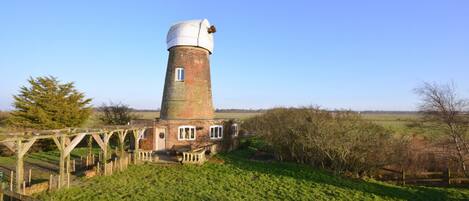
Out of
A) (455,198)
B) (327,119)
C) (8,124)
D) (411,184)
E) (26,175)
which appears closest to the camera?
(455,198)

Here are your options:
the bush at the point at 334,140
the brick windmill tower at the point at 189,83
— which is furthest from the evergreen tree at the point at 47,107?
the bush at the point at 334,140

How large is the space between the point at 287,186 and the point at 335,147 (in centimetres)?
409

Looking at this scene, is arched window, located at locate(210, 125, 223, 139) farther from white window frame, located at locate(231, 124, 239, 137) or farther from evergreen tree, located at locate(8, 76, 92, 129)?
evergreen tree, located at locate(8, 76, 92, 129)

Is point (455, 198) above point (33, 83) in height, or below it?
below

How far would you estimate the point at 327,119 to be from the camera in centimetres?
1709

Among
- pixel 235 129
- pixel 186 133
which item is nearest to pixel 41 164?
pixel 186 133

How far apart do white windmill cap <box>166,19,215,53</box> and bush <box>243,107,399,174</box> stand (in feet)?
28.1

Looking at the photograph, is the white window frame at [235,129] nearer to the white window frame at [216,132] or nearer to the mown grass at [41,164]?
the white window frame at [216,132]

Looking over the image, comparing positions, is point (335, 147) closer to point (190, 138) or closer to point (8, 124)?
point (190, 138)

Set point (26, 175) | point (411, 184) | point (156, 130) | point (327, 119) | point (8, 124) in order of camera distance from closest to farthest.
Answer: point (26, 175), point (411, 184), point (327, 119), point (156, 130), point (8, 124)

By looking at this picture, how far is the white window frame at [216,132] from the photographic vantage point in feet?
75.4

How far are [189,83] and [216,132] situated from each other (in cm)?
412

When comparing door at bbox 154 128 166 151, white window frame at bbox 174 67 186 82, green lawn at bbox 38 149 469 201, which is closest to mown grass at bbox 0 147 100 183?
green lawn at bbox 38 149 469 201

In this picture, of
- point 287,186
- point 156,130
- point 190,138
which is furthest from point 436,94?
point 156,130
